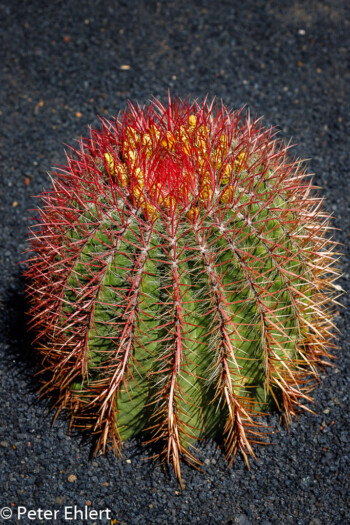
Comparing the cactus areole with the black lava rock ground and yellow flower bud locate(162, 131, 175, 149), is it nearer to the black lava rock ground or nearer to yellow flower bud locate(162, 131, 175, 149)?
yellow flower bud locate(162, 131, 175, 149)

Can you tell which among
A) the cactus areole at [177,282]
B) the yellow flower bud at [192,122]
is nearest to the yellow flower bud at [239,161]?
the cactus areole at [177,282]

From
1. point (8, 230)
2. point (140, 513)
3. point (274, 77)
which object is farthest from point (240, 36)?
point (140, 513)

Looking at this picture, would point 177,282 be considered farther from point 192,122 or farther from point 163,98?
point 163,98

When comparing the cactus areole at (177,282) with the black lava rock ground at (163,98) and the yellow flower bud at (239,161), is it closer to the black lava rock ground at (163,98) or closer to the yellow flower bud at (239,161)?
the yellow flower bud at (239,161)

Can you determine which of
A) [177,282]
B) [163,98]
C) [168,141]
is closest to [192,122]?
[168,141]

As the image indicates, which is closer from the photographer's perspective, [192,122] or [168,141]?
[168,141]

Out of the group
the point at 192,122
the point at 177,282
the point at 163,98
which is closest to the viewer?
the point at 177,282
